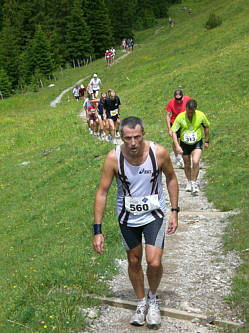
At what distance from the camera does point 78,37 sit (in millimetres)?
86812

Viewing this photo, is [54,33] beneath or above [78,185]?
beneath

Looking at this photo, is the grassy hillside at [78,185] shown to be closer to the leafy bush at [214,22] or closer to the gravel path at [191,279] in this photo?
the gravel path at [191,279]

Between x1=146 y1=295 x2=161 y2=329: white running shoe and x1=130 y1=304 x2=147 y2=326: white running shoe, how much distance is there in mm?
71

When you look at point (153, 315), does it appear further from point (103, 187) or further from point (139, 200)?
point (103, 187)

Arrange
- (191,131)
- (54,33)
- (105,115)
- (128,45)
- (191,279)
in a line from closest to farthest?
1. (191,279)
2. (191,131)
3. (105,115)
4. (128,45)
5. (54,33)

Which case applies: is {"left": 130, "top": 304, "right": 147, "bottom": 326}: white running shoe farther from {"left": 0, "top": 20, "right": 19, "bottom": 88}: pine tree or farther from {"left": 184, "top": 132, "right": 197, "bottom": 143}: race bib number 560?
{"left": 0, "top": 20, "right": 19, "bottom": 88}: pine tree

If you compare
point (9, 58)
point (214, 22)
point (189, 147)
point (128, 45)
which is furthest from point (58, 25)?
point (189, 147)

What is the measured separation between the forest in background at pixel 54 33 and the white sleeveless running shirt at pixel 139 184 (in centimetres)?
8014

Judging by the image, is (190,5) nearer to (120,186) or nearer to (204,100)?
(204,100)

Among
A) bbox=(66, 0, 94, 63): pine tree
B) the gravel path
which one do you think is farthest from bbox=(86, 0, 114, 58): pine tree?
the gravel path

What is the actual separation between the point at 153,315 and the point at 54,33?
9753cm

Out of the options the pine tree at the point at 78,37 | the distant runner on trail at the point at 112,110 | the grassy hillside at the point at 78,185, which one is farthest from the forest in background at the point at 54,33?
the distant runner on trail at the point at 112,110

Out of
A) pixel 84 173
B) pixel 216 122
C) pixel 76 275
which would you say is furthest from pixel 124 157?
pixel 216 122

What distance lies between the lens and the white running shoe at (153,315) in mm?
5211
